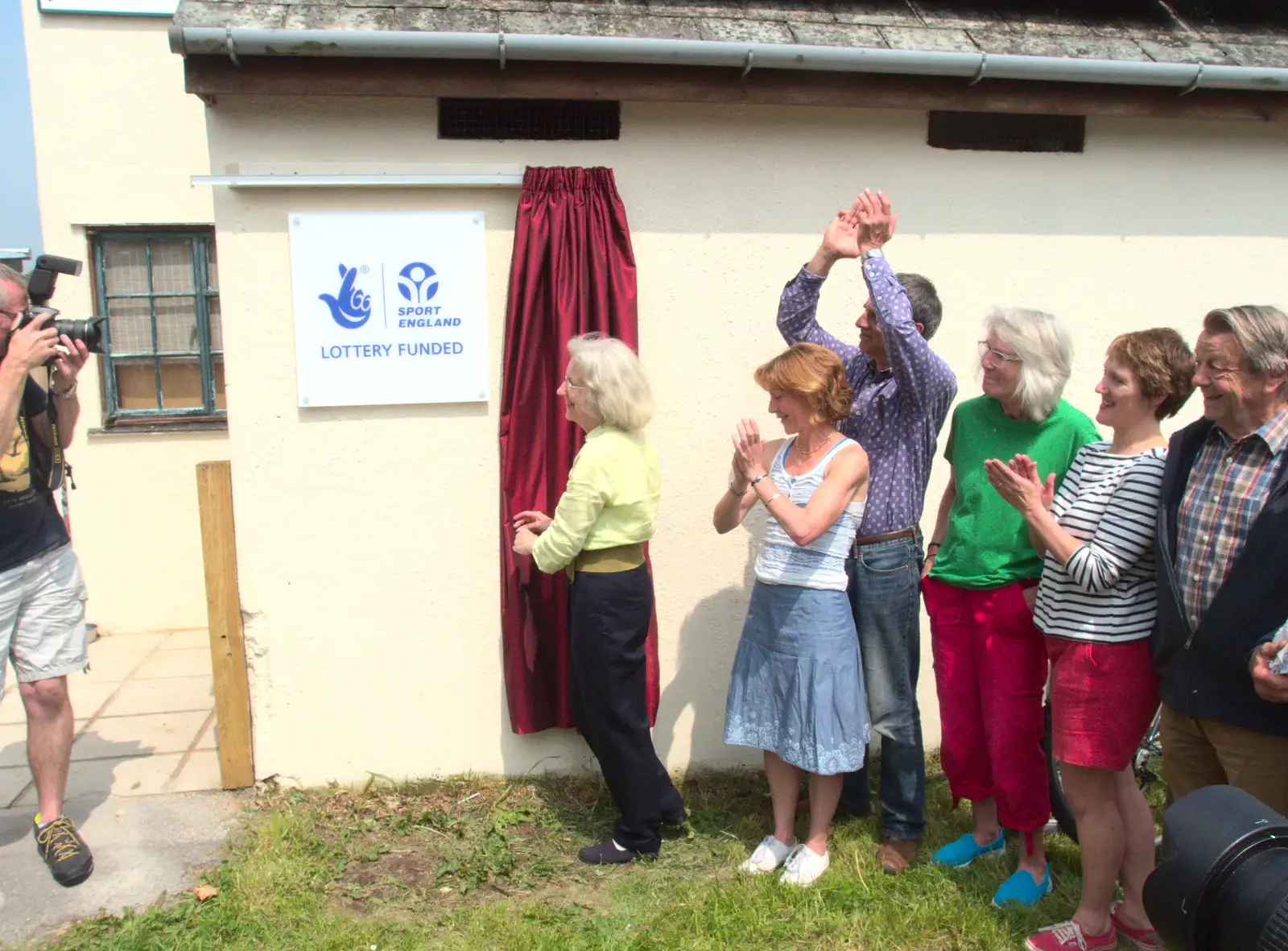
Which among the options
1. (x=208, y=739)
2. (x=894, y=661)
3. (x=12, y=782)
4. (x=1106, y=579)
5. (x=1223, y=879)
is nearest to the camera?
(x=1223, y=879)

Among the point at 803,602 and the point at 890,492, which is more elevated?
the point at 890,492

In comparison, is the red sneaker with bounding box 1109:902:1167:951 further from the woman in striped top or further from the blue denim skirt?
the blue denim skirt

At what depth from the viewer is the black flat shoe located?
12.3 ft

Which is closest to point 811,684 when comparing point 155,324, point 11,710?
point 11,710

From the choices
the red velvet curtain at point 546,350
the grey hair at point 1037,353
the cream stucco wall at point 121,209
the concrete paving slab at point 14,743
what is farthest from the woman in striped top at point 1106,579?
the cream stucco wall at point 121,209

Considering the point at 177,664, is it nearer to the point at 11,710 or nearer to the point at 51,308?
the point at 11,710

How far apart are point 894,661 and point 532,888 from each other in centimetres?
152

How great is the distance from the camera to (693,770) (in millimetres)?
4453

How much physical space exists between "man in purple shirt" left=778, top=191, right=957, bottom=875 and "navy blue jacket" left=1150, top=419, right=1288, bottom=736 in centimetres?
86

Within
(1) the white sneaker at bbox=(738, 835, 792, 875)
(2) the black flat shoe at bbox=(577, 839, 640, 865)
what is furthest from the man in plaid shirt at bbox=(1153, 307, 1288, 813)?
(2) the black flat shoe at bbox=(577, 839, 640, 865)

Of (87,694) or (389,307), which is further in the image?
(87,694)

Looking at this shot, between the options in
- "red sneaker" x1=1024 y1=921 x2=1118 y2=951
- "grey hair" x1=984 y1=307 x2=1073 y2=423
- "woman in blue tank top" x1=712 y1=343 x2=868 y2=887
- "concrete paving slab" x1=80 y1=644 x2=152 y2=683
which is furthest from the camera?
"concrete paving slab" x1=80 y1=644 x2=152 y2=683

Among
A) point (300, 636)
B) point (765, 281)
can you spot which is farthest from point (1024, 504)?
point (300, 636)

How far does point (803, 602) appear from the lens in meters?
3.45
